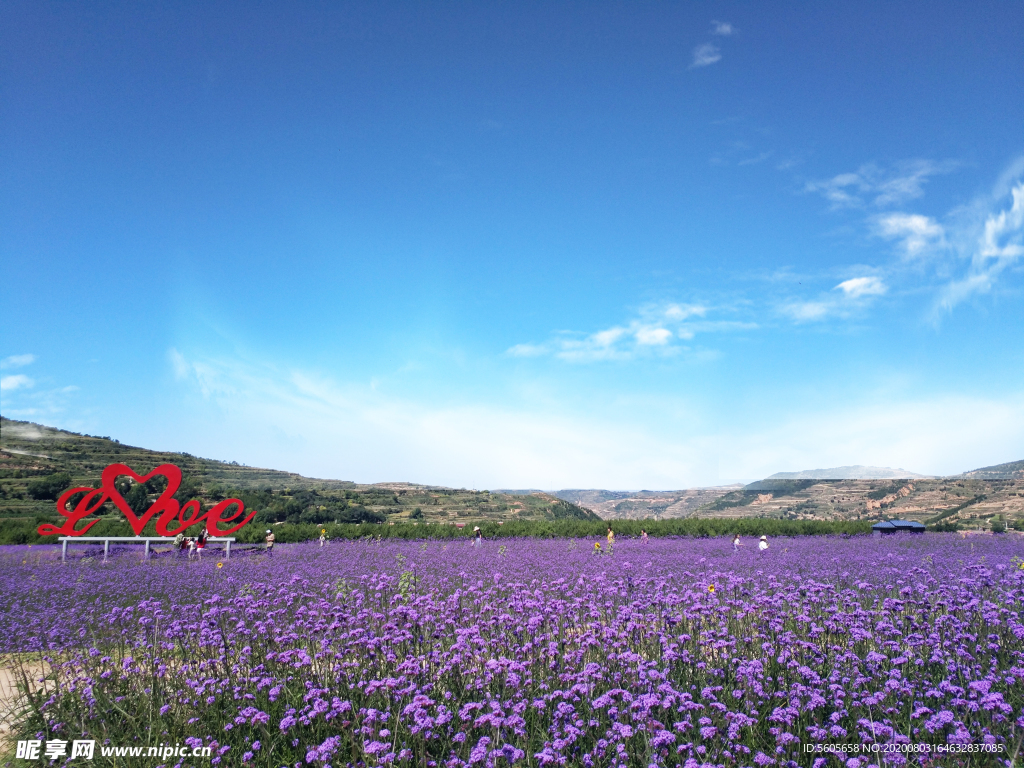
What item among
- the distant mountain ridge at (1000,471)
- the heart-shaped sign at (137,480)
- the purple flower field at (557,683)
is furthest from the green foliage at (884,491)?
the heart-shaped sign at (137,480)

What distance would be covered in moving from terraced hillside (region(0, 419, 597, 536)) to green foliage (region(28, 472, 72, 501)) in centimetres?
6

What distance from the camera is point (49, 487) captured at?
43.5 metres

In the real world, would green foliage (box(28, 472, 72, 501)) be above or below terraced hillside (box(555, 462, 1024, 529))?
above

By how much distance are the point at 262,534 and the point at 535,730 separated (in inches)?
1020

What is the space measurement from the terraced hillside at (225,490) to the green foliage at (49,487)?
0.19ft

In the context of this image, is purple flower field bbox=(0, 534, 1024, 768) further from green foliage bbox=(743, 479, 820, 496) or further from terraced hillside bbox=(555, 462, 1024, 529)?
green foliage bbox=(743, 479, 820, 496)

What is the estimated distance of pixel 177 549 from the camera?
1800cm

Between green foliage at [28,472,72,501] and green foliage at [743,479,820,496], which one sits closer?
green foliage at [28,472,72,501]

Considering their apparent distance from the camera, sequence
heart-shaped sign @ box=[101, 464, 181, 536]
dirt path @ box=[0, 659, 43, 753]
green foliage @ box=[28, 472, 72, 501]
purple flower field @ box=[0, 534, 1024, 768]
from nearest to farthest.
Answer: purple flower field @ box=[0, 534, 1024, 768] < dirt path @ box=[0, 659, 43, 753] < heart-shaped sign @ box=[101, 464, 181, 536] < green foliage @ box=[28, 472, 72, 501]

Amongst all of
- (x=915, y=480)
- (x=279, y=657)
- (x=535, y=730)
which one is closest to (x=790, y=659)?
(x=535, y=730)

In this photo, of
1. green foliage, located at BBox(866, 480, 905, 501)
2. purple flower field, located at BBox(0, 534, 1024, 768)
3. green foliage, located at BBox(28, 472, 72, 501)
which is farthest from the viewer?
green foliage, located at BBox(866, 480, 905, 501)

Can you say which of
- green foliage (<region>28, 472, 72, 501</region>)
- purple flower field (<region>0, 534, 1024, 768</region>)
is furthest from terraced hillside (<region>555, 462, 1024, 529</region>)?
green foliage (<region>28, 472, 72, 501</region>)

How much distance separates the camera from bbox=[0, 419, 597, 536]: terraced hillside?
3891 centimetres

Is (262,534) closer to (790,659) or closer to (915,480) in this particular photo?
(790,659)
